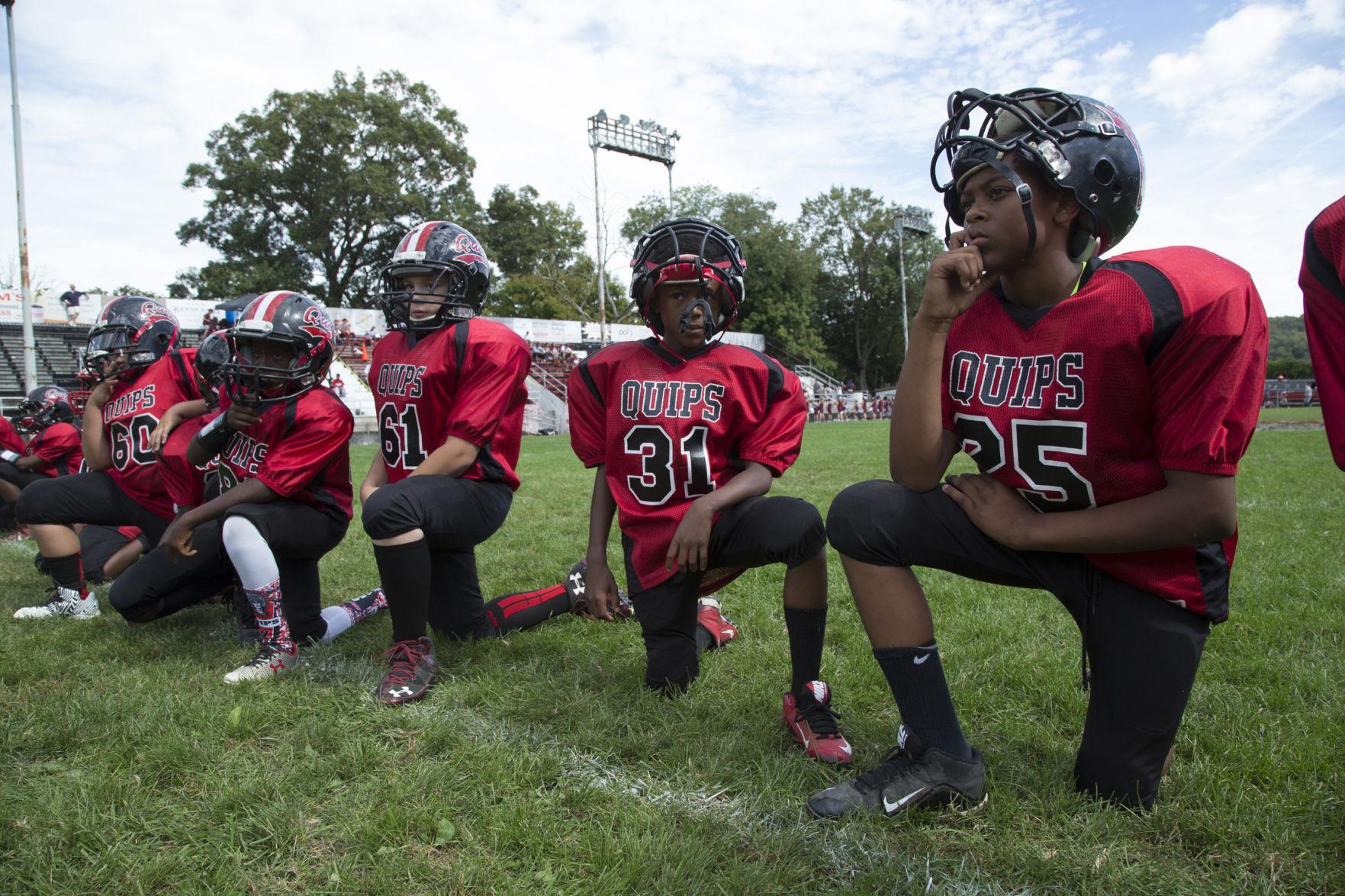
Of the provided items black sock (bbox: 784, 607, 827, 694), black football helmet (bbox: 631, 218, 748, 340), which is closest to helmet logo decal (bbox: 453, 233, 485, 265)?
black football helmet (bbox: 631, 218, 748, 340)

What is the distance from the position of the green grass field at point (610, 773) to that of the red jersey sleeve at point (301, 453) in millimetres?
838

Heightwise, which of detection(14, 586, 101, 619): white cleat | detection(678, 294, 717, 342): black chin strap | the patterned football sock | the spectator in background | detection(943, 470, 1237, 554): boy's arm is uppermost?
the spectator in background

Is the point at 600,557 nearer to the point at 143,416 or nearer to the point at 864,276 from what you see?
the point at 143,416

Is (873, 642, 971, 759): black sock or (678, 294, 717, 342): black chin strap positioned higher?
(678, 294, 717, 342): black chin strap

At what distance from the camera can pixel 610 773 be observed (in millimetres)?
2582

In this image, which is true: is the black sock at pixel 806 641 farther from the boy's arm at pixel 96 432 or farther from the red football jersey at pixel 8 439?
the red football jersey at pixel 8 439

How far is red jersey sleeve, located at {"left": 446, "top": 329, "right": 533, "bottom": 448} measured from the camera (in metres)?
3.66

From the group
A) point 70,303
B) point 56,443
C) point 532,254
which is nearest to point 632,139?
point 532,254

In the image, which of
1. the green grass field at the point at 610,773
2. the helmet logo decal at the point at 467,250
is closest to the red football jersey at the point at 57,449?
the green grass field at the point at 610,773

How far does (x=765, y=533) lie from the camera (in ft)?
9.77

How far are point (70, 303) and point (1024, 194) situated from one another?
109 feet

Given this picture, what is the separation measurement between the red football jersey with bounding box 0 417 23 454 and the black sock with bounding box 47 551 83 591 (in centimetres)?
354

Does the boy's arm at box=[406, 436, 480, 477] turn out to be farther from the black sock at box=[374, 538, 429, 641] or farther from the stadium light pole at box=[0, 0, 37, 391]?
the stadium light pole at box=[0, 0, 37, 391]

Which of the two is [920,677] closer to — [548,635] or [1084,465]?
[1084,465]
